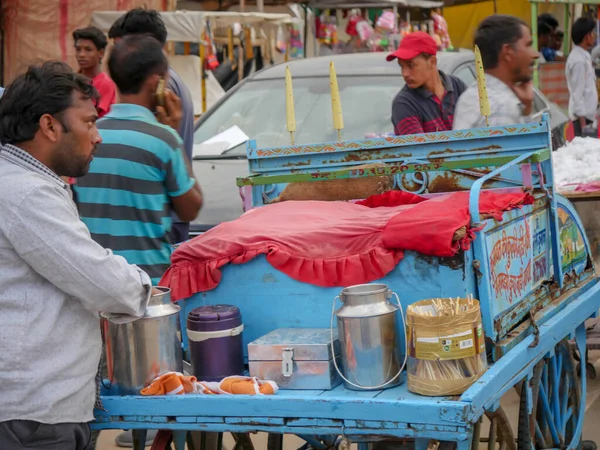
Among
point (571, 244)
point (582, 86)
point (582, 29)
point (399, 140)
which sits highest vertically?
point (582, 29)

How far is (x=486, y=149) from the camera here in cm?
394

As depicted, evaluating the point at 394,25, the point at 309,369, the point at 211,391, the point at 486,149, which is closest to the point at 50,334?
the point at 211,391

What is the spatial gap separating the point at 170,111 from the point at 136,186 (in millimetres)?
437

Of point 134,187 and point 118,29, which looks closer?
point 134,187

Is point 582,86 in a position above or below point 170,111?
below

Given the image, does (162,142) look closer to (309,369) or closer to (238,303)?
(238,303)

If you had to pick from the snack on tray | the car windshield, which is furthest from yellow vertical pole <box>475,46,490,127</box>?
the car windshield

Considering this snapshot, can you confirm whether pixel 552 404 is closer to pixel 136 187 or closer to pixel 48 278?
pixel 136 187

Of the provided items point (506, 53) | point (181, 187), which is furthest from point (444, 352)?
point (506, 53)

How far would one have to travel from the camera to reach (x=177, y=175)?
367cm

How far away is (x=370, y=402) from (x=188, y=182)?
1.45 meters

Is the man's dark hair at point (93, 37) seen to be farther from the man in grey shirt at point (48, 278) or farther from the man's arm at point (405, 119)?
the man in grey shirt at point (48, 278)

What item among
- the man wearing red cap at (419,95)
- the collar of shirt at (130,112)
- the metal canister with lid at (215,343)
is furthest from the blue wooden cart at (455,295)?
the man wearing red cap at (419,95)

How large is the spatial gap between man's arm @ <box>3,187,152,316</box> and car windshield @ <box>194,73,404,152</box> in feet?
12.0
